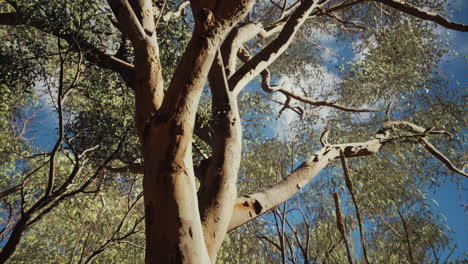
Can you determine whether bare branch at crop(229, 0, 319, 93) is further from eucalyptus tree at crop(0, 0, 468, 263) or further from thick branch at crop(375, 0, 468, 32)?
thick branch at crop(375, 0, 468, 32)

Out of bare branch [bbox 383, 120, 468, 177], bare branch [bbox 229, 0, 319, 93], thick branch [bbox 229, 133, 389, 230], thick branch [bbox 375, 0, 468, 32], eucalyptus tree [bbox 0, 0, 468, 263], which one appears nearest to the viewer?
eucalyptus tree [bbox 0, 0, 468, 263]

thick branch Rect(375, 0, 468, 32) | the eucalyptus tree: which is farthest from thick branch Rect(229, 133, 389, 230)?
thick branch Rect(375, 0, 468, 32)

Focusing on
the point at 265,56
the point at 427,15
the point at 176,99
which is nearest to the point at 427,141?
the point at 427,15

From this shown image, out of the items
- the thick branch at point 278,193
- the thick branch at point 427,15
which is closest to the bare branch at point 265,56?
the thick branch at point 278,193

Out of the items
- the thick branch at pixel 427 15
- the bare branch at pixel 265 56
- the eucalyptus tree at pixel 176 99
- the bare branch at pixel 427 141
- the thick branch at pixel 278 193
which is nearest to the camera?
the eucalyptus tree at pixel 176 99

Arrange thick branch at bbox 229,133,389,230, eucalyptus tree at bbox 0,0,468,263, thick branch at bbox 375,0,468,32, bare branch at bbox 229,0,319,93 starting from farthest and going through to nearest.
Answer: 1. thick branch at bbox 375,0,468,32
2. bare branch at bbox 229,0,319,93
3. thick branch at bbox 229,133,389,230
4. eucalyptus tree at bbox 0,0,468,263

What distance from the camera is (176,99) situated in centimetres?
177

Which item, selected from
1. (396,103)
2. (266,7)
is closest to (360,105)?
(396,103)

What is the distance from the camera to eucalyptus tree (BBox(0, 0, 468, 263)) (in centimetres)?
170

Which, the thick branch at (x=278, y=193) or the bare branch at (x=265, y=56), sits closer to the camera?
the thick branch at (x=278, y=193)

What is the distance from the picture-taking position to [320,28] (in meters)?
8.90

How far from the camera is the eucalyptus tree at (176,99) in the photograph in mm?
1698

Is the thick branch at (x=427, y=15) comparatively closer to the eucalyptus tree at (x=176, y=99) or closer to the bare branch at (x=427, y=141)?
the eucalyptus tree at (x=176, y=99)

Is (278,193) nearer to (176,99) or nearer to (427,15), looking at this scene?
(176,99)
